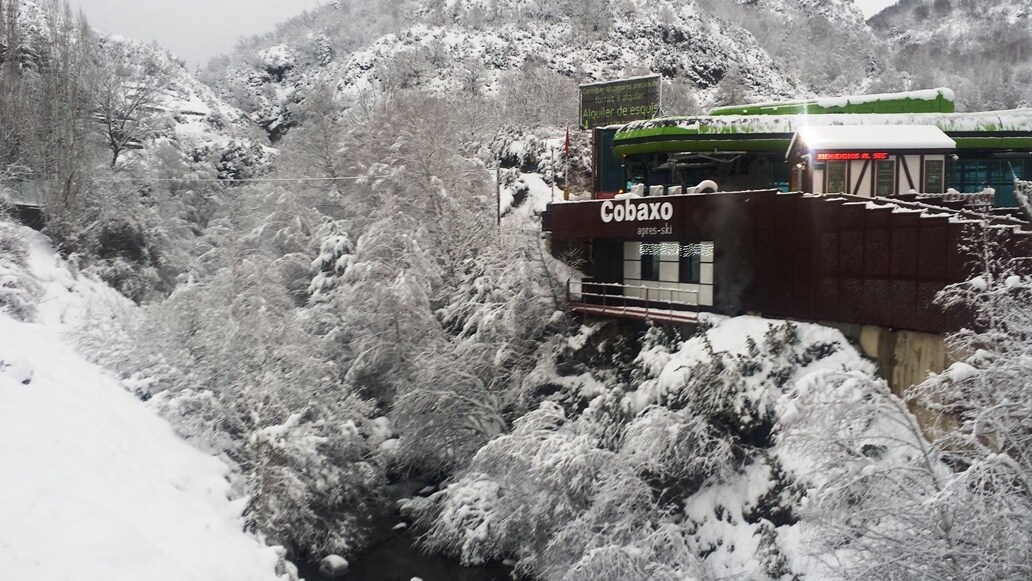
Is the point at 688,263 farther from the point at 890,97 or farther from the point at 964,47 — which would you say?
the point at 964,47

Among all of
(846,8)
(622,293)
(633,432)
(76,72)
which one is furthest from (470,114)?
(846,8)

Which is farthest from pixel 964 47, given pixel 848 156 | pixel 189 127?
pixel 848 156

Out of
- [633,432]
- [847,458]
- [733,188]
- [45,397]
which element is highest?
[733,188]

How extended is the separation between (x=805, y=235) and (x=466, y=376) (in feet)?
34.4

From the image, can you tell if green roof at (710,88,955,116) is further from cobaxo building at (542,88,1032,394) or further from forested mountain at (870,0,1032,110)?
forested mountain at (870,0,1032,110)

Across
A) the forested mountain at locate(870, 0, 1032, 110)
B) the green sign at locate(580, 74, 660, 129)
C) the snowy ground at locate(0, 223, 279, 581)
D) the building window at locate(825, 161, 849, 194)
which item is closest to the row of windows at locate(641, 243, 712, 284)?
the building window at locate(825, 161, 849, 194)

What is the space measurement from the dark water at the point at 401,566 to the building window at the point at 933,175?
50.7ft

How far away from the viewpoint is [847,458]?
9.71 meters

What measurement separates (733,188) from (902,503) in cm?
1782

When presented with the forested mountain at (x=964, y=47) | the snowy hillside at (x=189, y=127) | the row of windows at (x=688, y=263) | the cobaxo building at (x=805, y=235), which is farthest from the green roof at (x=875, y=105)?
the forested mountain at (x=964, y=47)

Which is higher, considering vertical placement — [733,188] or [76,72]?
[76,72]

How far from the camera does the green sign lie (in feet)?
101

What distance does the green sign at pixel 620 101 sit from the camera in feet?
101

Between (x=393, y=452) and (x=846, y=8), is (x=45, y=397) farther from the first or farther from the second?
(x=846, y=8)
